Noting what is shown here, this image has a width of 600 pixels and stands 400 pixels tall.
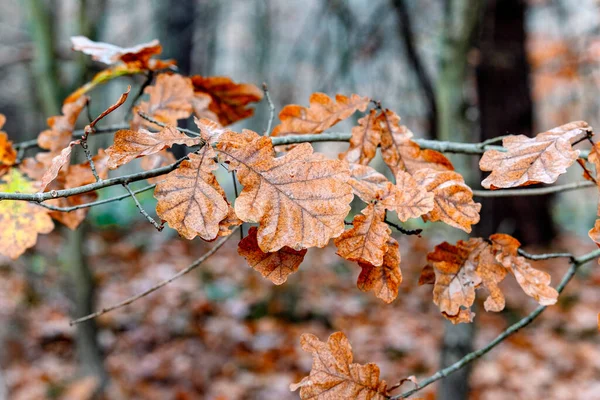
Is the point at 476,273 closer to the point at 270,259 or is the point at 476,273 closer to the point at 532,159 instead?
the point at 532,159

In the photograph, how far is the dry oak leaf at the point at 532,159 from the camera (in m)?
0.55

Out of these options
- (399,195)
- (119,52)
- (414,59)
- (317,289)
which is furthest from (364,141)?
(317,289)

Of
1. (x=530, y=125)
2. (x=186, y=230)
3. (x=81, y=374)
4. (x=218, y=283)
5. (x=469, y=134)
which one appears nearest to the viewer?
(x=186, y=230)

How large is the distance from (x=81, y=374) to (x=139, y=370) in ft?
1.23

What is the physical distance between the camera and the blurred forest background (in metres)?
2.75

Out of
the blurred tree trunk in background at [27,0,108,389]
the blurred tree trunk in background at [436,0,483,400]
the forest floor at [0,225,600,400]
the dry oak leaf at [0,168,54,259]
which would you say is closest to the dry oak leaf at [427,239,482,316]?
the dry oak leaf at [0,168,54,259]

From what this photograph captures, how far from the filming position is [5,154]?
2.70 feet

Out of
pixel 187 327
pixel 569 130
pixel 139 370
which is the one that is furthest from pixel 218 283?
pixel 569 130

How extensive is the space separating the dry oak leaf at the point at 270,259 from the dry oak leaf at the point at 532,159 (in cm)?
24

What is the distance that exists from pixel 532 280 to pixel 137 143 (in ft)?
1.79

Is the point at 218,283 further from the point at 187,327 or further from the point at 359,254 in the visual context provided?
the point at 359,254

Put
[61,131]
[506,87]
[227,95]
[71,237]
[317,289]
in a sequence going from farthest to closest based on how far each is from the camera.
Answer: [506,87], [317,289], [71,237], [227,95], [61,131]

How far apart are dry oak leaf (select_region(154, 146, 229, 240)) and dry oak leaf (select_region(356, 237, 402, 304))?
186mm

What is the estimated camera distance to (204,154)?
542 mm
